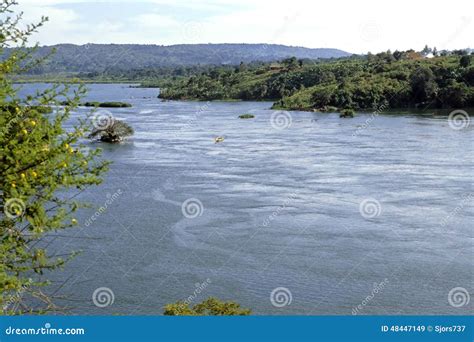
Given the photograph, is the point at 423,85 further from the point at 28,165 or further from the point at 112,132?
the point at 28,165

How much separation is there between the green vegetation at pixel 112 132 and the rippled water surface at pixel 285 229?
4.11 meters

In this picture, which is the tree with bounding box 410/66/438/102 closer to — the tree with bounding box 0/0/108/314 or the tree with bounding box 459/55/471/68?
the tree with bounding box 459/55/471/68

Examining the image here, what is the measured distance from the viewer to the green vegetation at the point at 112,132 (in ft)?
150

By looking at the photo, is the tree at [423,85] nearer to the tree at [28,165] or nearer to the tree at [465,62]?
the tree at [465,62]

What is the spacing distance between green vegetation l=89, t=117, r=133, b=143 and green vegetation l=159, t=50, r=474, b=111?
29.9 m

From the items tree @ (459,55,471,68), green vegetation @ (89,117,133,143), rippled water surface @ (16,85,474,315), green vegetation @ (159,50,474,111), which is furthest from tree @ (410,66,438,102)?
green vegetation @ (89,117,133,143)

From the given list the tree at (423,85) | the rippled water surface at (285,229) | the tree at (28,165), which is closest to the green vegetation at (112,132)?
the rippled water surface at (285,229)

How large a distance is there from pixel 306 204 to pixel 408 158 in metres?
12.2

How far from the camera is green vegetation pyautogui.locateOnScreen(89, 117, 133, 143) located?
45719 millimetres

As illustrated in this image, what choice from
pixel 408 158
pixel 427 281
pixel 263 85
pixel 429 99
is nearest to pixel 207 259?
pixel 427 281

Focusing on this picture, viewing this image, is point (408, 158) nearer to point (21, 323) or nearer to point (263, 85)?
point (21, 323)

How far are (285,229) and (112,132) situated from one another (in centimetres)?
2566

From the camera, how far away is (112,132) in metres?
45.9

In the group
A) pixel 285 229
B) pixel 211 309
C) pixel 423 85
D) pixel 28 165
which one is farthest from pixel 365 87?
pixel 28 165
